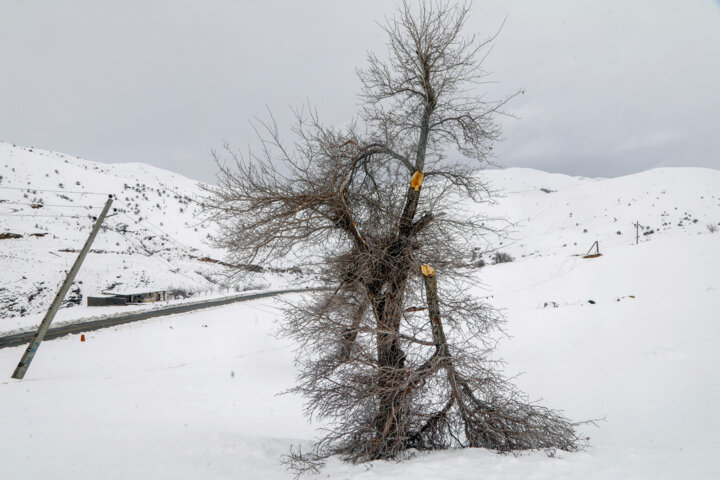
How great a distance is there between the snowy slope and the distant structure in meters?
1.56

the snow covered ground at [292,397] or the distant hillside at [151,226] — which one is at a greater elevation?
the distant hillside at [151,226]

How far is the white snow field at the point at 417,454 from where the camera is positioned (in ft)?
18.8

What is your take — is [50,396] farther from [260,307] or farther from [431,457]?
[260,307]

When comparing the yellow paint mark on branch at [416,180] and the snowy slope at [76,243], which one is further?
the snowy slope at [76,243]

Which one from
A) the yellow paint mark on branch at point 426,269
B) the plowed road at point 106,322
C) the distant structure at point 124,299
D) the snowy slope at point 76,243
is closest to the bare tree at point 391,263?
the yellow paint mark on branch at point 426,269

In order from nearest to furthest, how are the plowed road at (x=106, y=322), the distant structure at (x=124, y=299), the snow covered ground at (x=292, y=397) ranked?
the snow covered ground at (x=292, y=397) < the plowed road at (x=106, y=322) < the distant structure at (x=124, y=299)

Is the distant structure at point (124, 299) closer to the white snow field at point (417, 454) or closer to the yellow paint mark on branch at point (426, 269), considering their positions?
the white snow field at point (417, 454)

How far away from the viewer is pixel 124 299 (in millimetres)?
25484

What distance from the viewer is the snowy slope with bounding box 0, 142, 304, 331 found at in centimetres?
2411

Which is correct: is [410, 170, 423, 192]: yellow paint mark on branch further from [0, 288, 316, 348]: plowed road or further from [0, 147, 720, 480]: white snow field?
[0, 288, 316, 348]: plowed road

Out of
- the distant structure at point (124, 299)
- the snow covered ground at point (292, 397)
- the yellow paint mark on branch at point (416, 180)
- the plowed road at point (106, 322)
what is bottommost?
the snow covered ground at point (292, 397)

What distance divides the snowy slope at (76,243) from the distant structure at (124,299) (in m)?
1.56

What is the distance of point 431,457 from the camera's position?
5855 millimetres

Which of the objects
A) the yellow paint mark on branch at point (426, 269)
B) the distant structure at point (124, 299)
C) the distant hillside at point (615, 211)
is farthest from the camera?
the distant hillside at point (615, 211)
